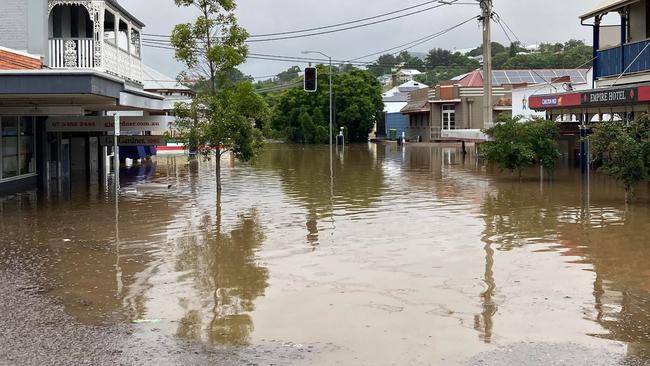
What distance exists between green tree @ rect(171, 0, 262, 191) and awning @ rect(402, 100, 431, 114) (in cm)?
5389

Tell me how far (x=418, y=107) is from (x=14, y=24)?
60.1m

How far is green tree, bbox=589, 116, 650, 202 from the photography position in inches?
779

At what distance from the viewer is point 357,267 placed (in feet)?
41.2

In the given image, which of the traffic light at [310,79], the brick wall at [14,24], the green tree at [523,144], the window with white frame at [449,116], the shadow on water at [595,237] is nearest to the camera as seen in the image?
the shadow on water at [595,237]

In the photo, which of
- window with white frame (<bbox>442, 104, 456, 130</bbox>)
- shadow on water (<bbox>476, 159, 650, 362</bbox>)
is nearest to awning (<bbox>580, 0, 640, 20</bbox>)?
shadow on water (<bbox>476, 159, 650, 362</bbox>)

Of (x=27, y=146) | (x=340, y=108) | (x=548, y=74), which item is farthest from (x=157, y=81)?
(x=27, y=146)

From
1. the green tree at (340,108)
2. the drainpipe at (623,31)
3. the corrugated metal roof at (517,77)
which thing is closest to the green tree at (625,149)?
the drainpipe at (623,31)

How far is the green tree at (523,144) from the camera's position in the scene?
2853 cm

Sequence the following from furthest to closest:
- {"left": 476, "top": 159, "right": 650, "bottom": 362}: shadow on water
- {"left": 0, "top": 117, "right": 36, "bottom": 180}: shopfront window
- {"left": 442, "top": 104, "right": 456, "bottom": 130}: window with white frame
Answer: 1. {"left": 442, "top": 104, "right": 456, "bottom": 130}: window with white frame
2. {"left": 0, "top": 117, "right": 36, "bottom": 180}: shopfront window
3. {"left": 476, "top": 159, "right": 650, "bottom": 362}: shadow on water

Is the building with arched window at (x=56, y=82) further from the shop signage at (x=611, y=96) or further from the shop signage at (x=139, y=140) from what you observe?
the shop signage at (x=611, y=96)

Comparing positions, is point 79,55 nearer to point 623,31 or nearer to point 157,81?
point 623,31

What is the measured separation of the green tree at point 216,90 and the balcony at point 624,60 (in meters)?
12.5

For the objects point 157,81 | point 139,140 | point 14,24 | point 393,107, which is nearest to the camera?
point 14,24

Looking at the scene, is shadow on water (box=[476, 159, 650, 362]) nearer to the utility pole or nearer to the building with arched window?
the building with arched window
